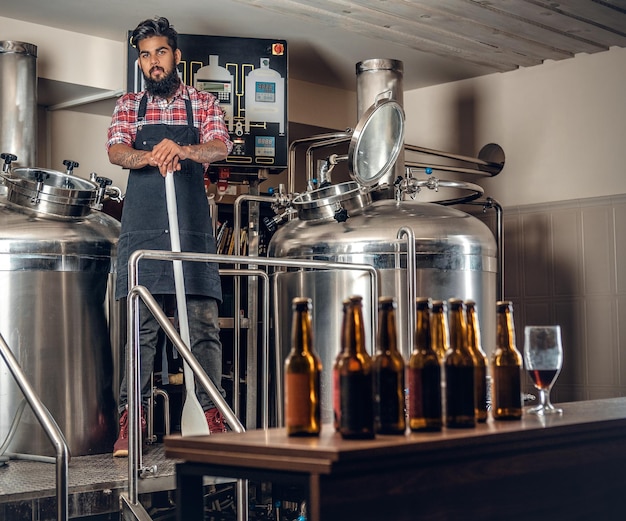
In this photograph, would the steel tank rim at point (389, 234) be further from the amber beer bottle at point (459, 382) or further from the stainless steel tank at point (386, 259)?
the amber beer bottle at point (459, 382)

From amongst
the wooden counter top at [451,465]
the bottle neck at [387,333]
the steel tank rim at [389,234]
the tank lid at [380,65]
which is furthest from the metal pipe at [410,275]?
the bottle neck at [387,333]

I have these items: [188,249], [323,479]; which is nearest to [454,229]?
[188,249]

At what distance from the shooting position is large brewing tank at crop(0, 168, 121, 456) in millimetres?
4012

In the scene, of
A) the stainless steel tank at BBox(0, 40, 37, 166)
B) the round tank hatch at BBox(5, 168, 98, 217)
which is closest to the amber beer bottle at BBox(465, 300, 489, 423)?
the round tank hatch at BBox(5, 168, 98, 217)

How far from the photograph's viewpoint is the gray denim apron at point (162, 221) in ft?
13.0

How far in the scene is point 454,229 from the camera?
4.71 meters

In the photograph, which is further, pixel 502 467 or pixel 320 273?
pixel 320 273

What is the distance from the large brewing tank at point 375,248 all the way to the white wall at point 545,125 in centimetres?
162

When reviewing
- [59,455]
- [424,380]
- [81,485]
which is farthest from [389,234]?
[424,380]

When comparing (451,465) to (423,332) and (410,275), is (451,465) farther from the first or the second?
(410,275)

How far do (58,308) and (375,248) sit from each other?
4.80 feet

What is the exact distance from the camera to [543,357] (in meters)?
2.03

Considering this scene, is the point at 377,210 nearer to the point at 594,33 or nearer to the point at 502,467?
the point at 594,33

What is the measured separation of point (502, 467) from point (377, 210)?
10.2ft
